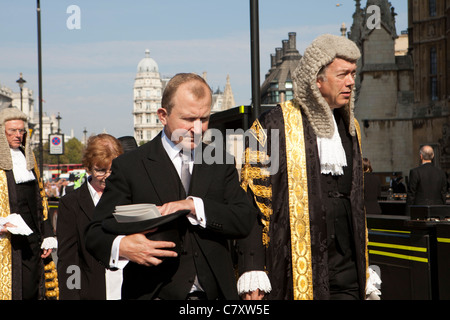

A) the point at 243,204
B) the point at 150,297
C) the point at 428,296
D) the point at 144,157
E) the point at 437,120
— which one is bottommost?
the point at 428,296

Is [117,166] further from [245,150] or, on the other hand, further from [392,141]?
[392,141]

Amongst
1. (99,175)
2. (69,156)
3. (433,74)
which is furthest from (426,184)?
(69,156)

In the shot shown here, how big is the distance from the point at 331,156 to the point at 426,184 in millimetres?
8827

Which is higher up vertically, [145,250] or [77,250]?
[145,250]

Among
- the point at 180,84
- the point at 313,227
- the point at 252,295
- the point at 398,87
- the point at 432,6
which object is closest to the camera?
the point at 180,84

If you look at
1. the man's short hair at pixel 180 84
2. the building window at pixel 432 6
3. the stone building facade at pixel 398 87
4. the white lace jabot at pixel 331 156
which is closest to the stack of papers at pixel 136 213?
the man's short hair at pixel 180 84

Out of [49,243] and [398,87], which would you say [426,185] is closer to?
[49,243]

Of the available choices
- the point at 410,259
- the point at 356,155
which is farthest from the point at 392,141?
the point at 356,155

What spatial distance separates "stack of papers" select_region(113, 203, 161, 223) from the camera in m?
3.24

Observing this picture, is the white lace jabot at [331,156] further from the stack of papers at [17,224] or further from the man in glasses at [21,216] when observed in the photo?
the man in glasses at [21,216]

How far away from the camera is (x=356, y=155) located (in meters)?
4.78

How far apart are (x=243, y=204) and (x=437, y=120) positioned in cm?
4207

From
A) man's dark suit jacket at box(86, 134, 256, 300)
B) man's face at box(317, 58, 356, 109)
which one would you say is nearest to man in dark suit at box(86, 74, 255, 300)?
man's dark suit jacket at box(86, 134, 256, 300)

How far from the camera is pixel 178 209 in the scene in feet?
11.0
